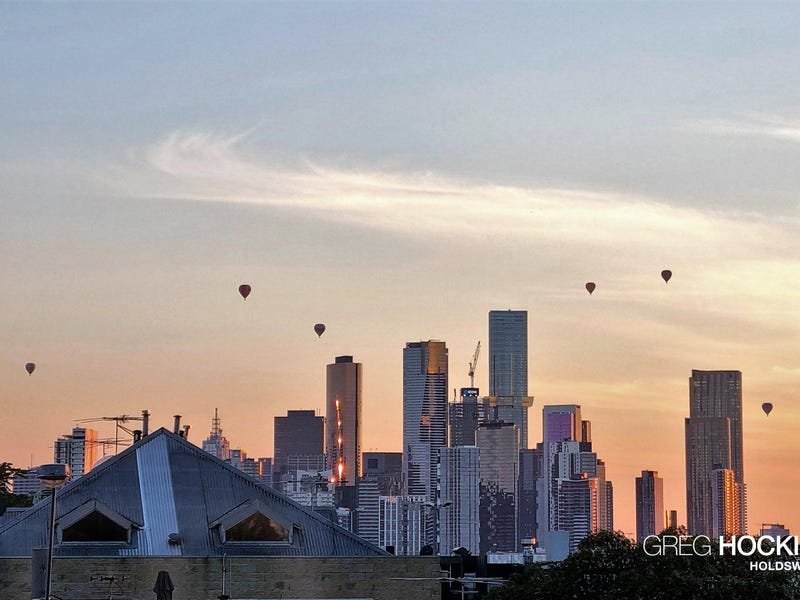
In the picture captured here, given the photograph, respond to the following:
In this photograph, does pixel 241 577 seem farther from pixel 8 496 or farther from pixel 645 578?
pixel 8 496

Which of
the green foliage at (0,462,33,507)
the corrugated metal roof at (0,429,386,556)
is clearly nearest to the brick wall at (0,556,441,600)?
the corrugated metal roof at (0,429,386,556)

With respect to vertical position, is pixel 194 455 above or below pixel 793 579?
above

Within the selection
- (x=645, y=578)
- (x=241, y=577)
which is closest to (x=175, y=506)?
(x=241, y=577)

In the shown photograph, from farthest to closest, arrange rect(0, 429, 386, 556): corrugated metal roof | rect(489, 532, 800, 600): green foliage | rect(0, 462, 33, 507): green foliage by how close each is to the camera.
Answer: rect(0, 462, 33, 507): green foliage
rect(0, 429, 386, 556): corrugated metal roof
rect(489, 532, 800, 600): green foliage

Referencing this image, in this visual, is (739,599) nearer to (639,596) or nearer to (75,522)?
(639,596)

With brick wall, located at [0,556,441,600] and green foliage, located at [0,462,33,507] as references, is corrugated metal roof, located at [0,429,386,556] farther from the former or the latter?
green foliage, located at [0,462,33,507]

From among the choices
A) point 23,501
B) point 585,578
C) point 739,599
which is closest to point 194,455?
point 585,578

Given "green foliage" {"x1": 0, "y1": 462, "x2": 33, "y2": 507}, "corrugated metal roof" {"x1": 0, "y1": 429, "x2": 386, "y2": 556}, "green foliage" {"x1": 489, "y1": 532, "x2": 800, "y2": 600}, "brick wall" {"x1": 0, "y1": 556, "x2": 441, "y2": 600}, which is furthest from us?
"green foliage" {"x1": 0, "y1": 462, "x2": 33, "y2": 507}
